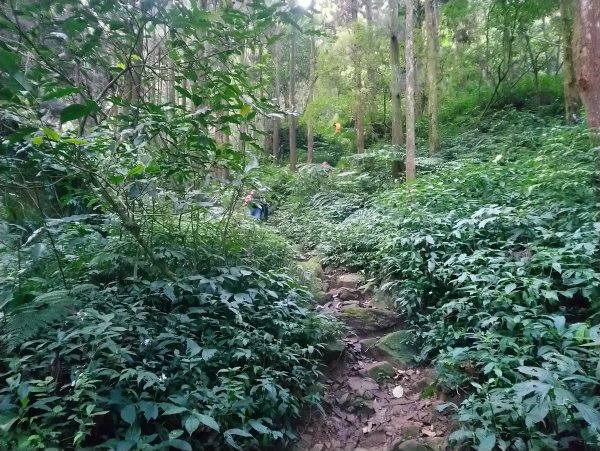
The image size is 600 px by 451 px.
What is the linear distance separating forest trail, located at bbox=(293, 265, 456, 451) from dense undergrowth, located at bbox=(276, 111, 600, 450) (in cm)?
24

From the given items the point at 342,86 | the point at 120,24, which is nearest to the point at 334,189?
the point at 342,86

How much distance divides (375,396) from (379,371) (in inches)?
11.7

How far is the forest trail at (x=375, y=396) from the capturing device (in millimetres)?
3143

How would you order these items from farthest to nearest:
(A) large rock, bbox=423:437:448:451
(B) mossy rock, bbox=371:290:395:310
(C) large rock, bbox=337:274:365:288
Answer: (C) large rock, bbox=337:274:365:288 < (B) mossy rock, bbox=371:290:395:310 < (A) large rock, bbox=423:437:448:451

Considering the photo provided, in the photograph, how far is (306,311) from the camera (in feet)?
12.8

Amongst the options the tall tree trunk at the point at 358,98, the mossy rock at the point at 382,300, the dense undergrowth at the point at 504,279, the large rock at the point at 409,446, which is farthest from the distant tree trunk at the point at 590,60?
the tall tree trunk at the point at 358,98

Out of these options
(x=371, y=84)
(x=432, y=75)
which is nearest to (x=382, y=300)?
(x=432, y=75)

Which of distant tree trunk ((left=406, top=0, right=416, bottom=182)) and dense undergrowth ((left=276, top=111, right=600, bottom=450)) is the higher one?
distant tree trunk ((left=406, top=0, right=416, bottom=182))

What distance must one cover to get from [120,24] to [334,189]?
8584 millimetres

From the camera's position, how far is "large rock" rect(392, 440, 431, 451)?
2.92m

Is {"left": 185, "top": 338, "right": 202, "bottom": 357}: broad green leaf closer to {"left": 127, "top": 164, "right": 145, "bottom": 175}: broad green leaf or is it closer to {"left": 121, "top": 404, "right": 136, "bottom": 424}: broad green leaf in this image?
{"left": 121, "top": 404, "right": 136, "bottom": 424}: broad green leaf

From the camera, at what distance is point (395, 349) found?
420 cm

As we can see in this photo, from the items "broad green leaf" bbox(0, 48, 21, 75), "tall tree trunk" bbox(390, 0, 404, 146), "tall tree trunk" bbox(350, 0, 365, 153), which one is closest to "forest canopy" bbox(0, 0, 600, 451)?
"broad green leaf" bbox(0, 48, 21, 75)

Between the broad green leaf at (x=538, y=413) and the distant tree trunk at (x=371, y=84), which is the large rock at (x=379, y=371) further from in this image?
the distant tree trunk at (x=371, y=84)
